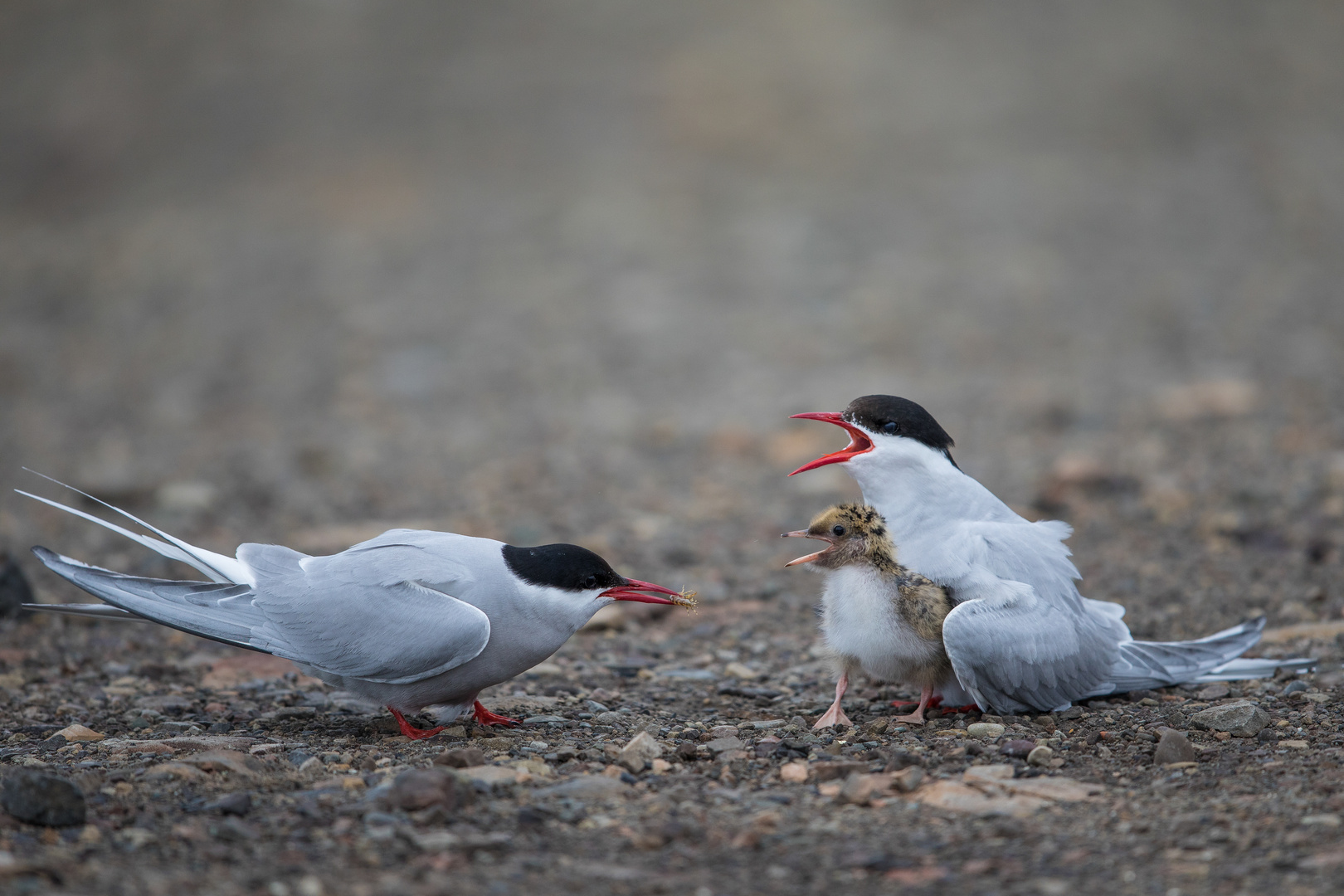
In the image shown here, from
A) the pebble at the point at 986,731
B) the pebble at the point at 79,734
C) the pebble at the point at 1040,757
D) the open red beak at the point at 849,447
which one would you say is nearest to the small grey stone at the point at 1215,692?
the pebble at the point at 986,731

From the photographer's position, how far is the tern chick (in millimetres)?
4371

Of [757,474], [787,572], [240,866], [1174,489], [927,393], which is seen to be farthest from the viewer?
[927,393]

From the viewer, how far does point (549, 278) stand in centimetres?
1402

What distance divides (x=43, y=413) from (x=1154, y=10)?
18.6 m

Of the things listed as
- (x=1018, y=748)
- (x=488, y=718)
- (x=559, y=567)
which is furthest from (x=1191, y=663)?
(x=488, y=718)

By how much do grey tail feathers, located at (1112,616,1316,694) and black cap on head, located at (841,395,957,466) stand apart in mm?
1040

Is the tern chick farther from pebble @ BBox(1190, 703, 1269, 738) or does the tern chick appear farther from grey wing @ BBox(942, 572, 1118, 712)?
pebble @ BBox(1190, 703, 1269, 738)

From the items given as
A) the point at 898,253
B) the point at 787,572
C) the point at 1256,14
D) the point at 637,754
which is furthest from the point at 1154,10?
the point at 637,754

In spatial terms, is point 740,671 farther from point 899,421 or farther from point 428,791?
point 428,791

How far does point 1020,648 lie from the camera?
14.0 feet

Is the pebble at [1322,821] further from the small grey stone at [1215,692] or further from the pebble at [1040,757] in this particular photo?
the small grey stone at [1215,692]

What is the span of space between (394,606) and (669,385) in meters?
7.19

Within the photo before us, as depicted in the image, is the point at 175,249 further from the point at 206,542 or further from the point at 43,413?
the point at 206,542

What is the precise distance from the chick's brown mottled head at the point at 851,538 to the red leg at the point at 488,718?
3.89ft
